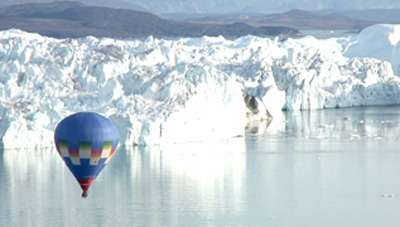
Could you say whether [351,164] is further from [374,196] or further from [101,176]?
[101,176]

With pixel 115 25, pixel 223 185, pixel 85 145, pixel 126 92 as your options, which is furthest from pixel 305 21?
pixel 85 145

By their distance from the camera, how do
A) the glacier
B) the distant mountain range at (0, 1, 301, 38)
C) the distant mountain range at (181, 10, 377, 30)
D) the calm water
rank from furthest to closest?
the distant mountain range at (181, 10, 377, 30)
the distant mountain range at (0, 1, 301, 38)
the glacier
the calm water

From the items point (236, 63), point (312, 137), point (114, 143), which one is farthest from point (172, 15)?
point (114, 143)

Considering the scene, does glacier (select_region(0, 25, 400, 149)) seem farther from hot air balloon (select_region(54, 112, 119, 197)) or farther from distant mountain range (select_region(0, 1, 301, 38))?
distant mountain range (select_region(0, 1, 301, 38))

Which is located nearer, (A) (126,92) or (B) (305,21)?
(A) (126,92)

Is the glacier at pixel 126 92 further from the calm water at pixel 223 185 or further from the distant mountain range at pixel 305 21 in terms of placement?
the distant mountain range at pixel 305 21

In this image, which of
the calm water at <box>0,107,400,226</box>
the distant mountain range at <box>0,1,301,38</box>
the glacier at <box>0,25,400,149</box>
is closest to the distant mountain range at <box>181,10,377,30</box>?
the distant mountain range at <box>0,1,301,38</box>

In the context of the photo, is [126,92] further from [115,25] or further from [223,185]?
[115,25]
